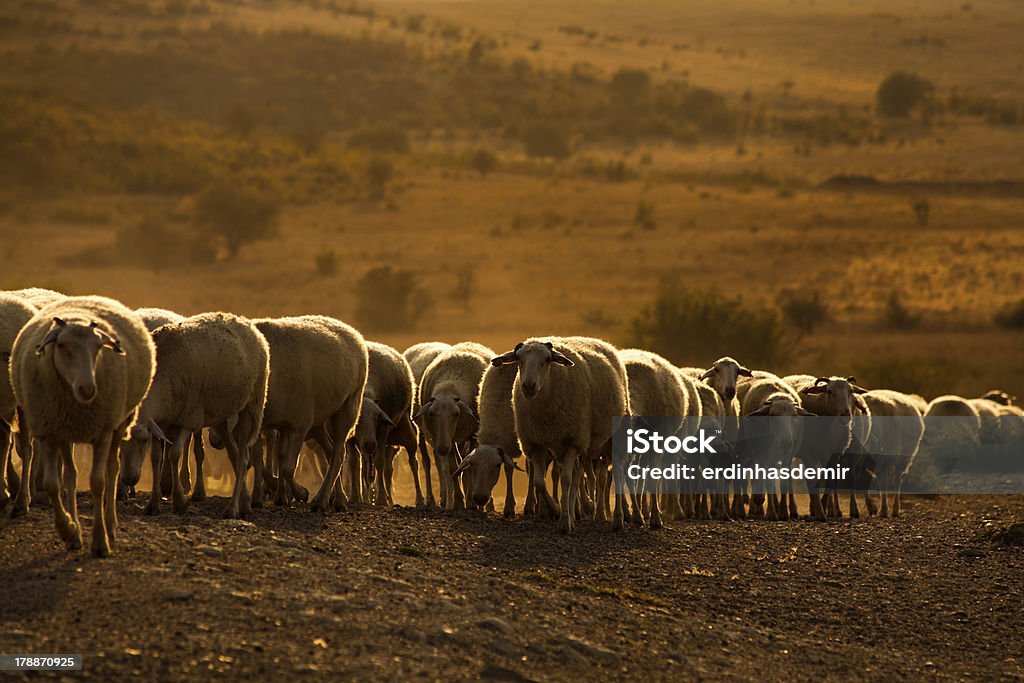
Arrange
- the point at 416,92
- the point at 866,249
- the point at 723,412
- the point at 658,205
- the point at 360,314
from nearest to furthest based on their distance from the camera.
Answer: the point at 723,412
the point at 360,314
the point at 866,249
the point at 658,205
the point at 416,92

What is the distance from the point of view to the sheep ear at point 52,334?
10.3 metres

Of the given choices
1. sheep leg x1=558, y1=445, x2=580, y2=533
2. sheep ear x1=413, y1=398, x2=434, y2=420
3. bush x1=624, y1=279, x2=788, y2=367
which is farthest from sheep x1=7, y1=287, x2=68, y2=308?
bush x1=624, y1=279, x2=788, y2=367

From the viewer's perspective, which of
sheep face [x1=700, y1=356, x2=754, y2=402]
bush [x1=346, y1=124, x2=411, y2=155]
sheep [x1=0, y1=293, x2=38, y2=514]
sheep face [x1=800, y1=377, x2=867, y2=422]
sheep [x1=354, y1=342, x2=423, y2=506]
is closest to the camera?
sheep [x1=0, y1=293, x2=38, y2=514]

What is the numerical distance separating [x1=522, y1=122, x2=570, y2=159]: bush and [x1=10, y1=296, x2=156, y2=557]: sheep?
2639 inches

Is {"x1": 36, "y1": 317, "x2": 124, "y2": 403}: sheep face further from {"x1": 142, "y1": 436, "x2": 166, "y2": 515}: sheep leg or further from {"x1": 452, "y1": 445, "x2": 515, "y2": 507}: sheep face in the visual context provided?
{"x1": 452, "y1": 445, "x2": 515, "y2": 507}: sheep face

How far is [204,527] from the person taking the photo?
12.0 m

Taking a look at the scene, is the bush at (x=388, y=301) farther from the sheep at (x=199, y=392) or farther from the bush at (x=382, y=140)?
the sheep at (x=199, y=392)

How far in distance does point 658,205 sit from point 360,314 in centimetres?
1970

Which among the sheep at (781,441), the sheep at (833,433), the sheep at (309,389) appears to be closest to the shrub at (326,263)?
the sheep at (833,433)

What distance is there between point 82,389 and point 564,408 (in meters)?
6.23

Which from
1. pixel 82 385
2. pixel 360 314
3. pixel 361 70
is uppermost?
pixel 361 70

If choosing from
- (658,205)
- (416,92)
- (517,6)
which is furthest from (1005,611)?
(517,6)

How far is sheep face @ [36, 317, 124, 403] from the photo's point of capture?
10.1 m

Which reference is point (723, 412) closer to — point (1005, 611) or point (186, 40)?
point (1005, 611)
